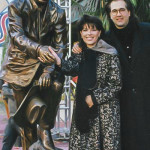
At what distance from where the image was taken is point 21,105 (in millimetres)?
3867

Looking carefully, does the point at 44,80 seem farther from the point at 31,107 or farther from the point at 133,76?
the point at 133,76

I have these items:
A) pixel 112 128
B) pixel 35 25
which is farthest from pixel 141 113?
pixel 35 25

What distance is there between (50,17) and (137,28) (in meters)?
0.92

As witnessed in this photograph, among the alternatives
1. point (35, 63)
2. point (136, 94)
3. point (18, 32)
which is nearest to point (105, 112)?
point (136, 94)

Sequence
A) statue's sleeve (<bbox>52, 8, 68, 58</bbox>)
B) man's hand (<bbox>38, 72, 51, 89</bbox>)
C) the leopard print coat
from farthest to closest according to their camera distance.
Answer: statue's sleeve (<bbox>52, 8, 68, 58</bbox>)
man's hand (<bbox>38, 72, 51, 89</bbox>)
the leopard print coat

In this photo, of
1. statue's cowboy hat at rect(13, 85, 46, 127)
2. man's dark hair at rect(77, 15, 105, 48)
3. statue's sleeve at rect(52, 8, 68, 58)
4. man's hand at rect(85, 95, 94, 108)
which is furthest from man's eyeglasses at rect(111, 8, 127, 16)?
statue's cowboy hat at rect(13, 85, 46, 127)

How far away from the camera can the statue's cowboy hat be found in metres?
3.86

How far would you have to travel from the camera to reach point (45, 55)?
12.0ft

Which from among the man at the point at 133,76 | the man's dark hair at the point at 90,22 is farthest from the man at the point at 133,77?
the man's dark hair at the point at 90,22

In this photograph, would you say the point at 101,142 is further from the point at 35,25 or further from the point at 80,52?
the point at 35,25

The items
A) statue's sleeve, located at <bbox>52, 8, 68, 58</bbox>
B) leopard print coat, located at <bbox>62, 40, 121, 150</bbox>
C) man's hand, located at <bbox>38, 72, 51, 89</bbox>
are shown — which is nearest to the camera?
leopard print coat, located at <bbox>62, 40, 121, 150</bbox>

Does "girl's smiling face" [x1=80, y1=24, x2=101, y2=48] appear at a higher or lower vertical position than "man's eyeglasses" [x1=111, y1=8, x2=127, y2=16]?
lower

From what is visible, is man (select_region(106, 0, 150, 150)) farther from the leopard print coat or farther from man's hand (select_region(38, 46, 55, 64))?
man's hand (select_region(38, 46, 55, 64))

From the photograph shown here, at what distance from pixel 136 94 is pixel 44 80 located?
0.96m
